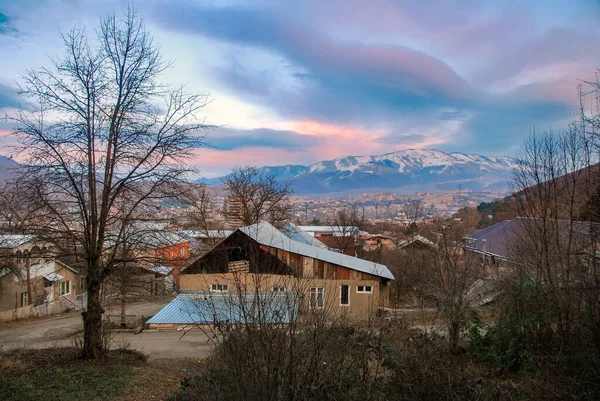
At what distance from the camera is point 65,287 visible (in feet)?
123

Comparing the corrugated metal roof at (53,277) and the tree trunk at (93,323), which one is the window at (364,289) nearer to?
the tree trunk at (93,323)

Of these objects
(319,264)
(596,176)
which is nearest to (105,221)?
(596,176)

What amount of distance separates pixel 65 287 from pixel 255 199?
1885 centimetres

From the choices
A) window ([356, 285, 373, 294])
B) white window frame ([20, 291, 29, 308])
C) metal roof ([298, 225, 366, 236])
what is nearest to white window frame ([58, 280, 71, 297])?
white window frame ([20, 291, 29, 308])

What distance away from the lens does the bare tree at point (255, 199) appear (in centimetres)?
4047

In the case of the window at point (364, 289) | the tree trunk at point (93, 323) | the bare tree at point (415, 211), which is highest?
the bare tree at point (415, 211)

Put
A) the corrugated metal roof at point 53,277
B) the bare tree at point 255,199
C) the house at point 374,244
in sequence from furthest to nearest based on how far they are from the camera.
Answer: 1. the house at point 374,244
2. the bare tree at point 255,199
3. the corrugated metal roof at point 53,277

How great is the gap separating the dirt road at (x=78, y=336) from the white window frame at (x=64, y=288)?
21.3ft

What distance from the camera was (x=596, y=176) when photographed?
353 inches

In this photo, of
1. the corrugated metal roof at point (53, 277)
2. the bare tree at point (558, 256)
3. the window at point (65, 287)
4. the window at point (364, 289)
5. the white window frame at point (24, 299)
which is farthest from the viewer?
the window at point (65, 287)

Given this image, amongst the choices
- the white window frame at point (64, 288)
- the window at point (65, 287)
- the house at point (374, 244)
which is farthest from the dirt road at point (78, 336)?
the house at point (374, 244)

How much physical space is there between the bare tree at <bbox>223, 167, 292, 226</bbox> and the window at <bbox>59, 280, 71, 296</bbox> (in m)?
15.7

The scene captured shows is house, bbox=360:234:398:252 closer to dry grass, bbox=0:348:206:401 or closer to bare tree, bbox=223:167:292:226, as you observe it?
bare tree, bbox=223:167:292:226

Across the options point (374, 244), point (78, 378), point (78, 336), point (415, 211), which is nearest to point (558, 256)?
point (78, 378)
